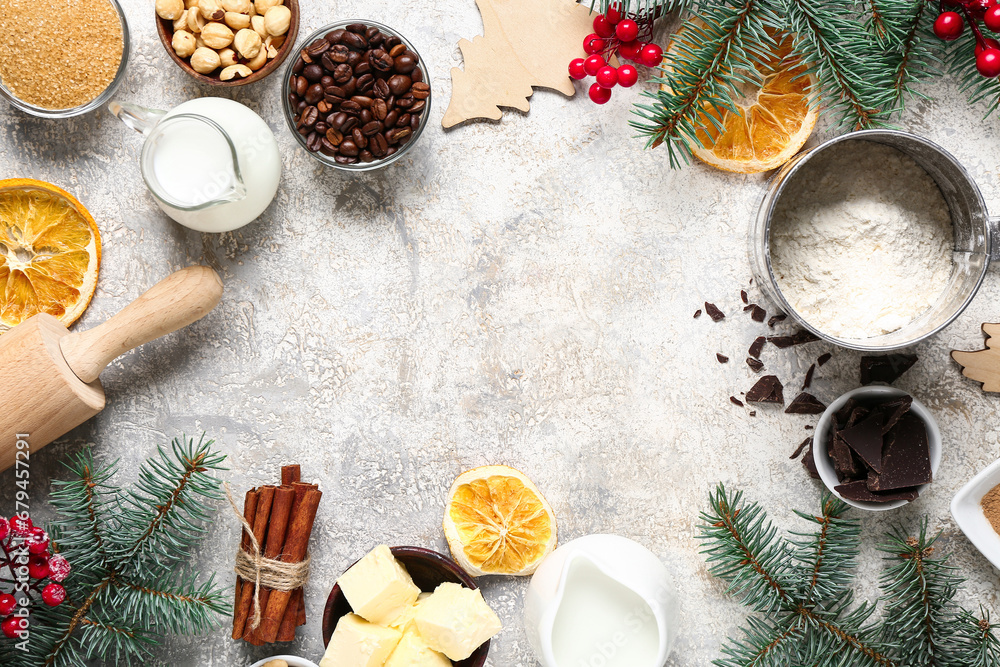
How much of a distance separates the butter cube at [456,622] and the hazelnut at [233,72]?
0.94m

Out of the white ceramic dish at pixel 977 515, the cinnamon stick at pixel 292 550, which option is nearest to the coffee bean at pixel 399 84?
the cinnamon stick at pixel 292 550

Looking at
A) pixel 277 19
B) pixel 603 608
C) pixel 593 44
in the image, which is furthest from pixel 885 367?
pixel 277 19

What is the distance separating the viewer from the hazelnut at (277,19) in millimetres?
1153

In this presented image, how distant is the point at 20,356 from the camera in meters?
1.09

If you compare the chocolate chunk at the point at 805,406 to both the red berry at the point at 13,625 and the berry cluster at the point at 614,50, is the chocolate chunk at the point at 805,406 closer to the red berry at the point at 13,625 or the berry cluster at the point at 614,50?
the berry cluster at the point at 614,50

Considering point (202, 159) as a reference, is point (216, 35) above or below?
above

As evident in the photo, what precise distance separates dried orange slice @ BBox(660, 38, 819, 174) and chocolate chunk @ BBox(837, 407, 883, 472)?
478 millimetres

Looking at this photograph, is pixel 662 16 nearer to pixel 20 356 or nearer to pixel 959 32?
pixel 959 32

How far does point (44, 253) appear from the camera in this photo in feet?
3.99

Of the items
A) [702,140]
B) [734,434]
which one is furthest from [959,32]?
[734,434]

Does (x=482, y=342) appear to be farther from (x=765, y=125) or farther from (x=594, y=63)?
(x=765, y=125)

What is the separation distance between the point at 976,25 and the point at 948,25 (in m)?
0.06

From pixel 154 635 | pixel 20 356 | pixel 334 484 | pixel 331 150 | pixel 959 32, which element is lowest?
pixel 154 635

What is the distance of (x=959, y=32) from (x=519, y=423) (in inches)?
38.3
